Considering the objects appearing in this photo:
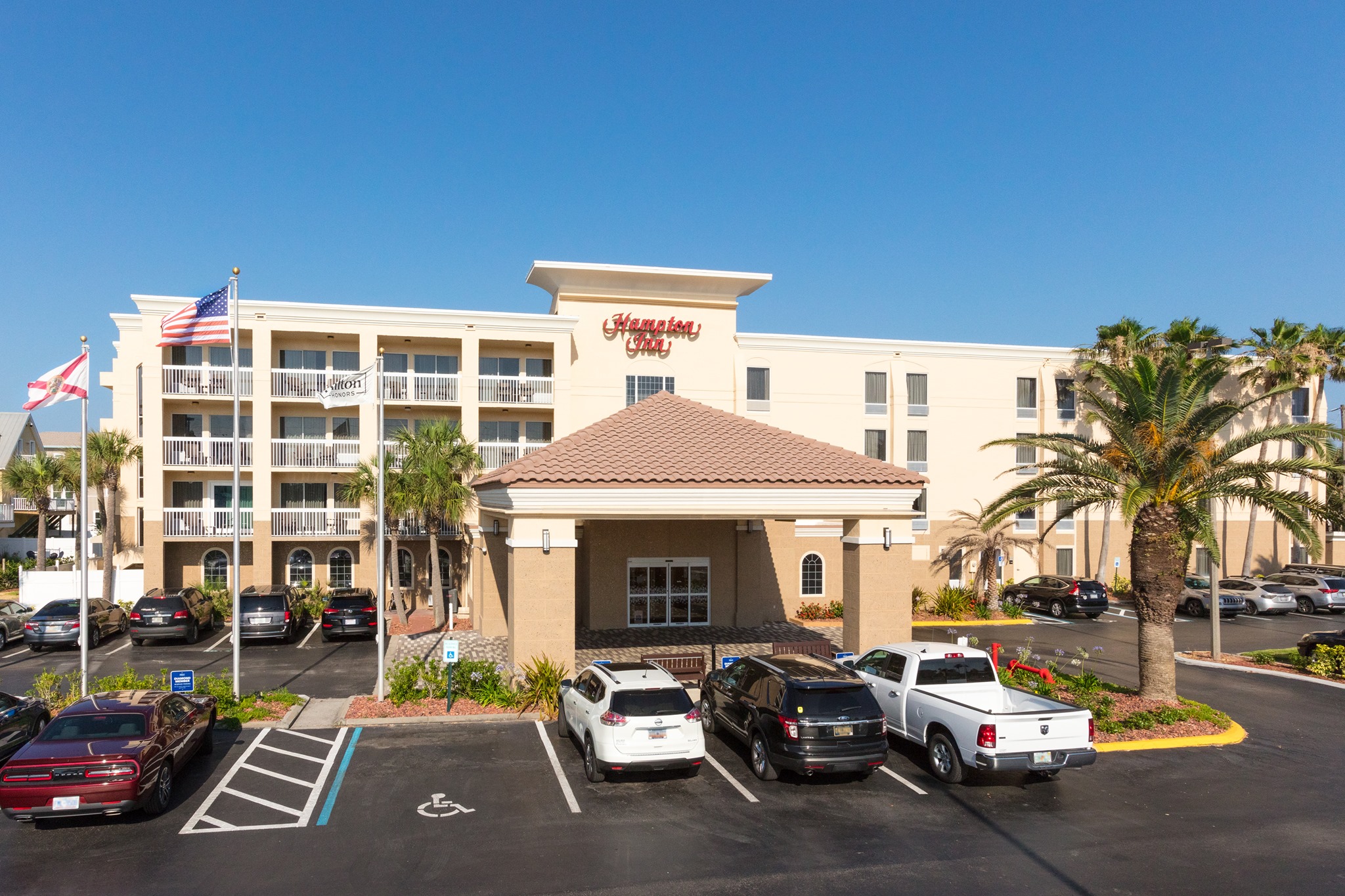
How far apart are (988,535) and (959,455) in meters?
3.60

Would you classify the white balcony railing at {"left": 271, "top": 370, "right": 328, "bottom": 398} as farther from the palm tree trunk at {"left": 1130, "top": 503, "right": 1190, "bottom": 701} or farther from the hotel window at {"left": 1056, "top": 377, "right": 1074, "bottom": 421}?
the hotel window at {"left": 1056, "top": 377, "right": 1074, "bottom": 421}

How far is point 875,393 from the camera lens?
1389 inches

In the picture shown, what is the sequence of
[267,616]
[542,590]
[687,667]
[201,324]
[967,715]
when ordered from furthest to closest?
[267,616], [687,667], [542,590], [201,324], [967,715]

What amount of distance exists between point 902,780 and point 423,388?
24.0 metres

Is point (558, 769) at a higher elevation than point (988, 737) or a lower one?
lower

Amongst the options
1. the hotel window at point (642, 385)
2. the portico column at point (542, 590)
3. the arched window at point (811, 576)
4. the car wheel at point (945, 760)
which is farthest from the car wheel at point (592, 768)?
the hotel window at point (642, 385)

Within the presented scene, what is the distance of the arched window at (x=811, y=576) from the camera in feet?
103

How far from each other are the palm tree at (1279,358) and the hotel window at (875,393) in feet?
55.2

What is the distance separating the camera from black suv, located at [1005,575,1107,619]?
3125 centimetres

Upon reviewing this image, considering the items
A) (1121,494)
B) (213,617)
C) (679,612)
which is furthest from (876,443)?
(213,617)

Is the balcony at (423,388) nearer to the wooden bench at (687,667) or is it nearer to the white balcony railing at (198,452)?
the white balcony railing at (198,452)

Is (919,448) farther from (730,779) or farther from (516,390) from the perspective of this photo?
(730,779)

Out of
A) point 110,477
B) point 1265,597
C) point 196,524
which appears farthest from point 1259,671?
point 110,477

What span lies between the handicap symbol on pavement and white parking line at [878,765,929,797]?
6023 millimetres
